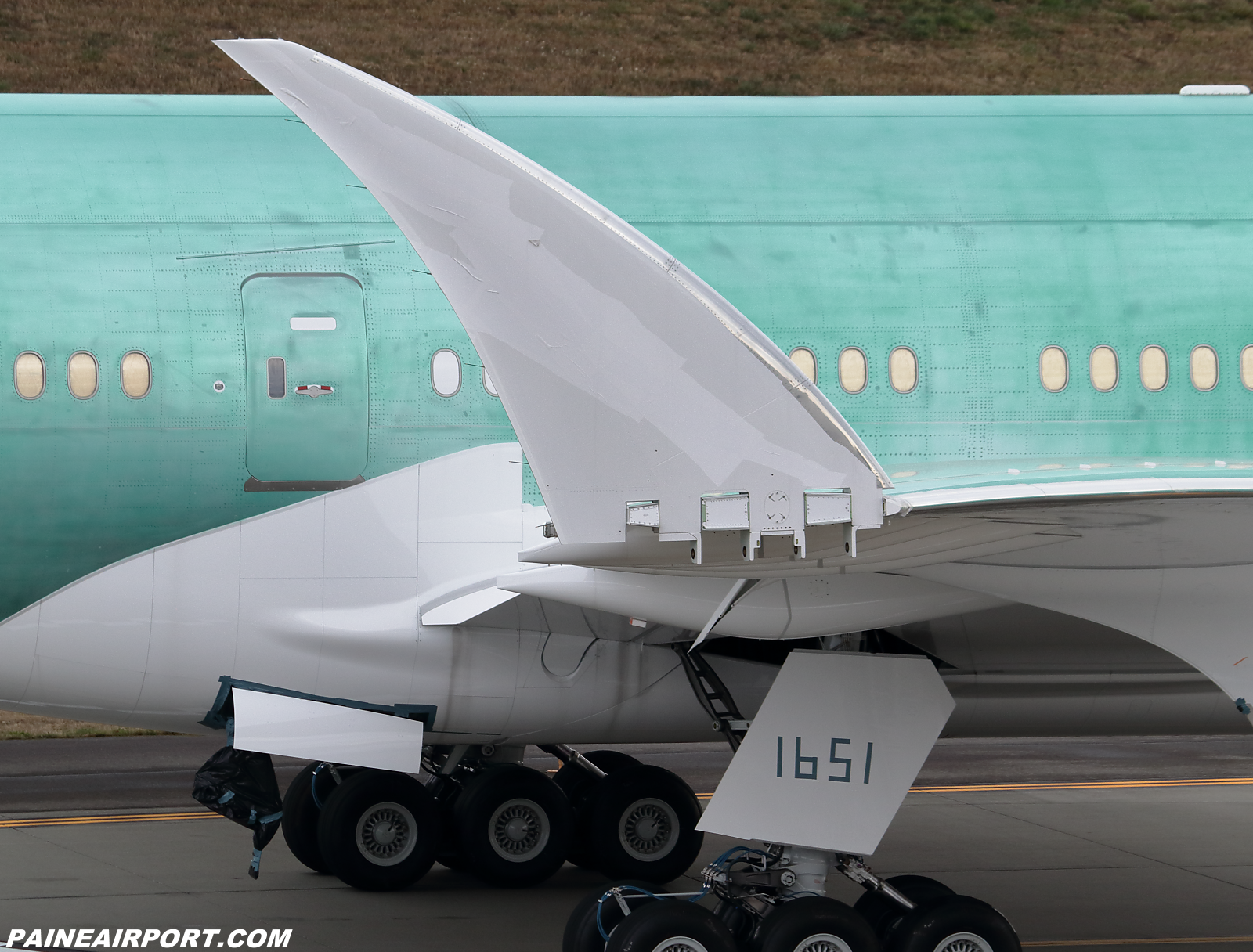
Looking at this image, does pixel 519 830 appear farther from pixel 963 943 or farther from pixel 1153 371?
pixel 1153 371

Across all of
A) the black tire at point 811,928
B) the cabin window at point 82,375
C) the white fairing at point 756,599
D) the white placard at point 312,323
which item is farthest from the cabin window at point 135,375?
the black tire at point 811,928

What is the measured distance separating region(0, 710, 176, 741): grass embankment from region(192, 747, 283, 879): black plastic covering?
1076cm

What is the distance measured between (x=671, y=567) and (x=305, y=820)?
5.79 m

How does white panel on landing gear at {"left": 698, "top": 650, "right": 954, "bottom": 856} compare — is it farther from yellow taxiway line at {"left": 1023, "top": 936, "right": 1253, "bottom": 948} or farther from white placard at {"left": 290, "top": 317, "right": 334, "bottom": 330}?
white placard at {"left": 290, "top": 317, "right": 334, "bottom": 330}

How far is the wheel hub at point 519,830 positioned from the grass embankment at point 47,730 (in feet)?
28.6

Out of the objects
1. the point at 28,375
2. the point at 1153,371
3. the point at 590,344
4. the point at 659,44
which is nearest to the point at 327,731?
the point at 28,375

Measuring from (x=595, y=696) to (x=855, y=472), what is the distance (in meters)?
3.20

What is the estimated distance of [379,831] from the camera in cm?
1135

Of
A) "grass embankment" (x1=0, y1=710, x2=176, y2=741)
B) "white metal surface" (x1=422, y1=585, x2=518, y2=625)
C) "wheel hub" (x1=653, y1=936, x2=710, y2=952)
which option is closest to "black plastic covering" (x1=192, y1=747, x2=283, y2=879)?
"white metal surface" (x1=422, y1=585, x2=518, y2=625)

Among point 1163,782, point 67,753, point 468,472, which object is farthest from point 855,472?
point 67,753

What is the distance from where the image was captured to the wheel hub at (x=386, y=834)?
444 inches

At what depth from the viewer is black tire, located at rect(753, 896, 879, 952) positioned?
8.01m

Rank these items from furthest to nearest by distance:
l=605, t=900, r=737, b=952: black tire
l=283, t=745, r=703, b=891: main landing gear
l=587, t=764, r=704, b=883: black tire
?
1. l=587, t=764, r=704, b=883: black tire
2. l=283, t=745, r=703, b=891: main landing gear
3. l=605, t=900, r=737, b=952: black tire

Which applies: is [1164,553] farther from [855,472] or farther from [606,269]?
[606,269]
